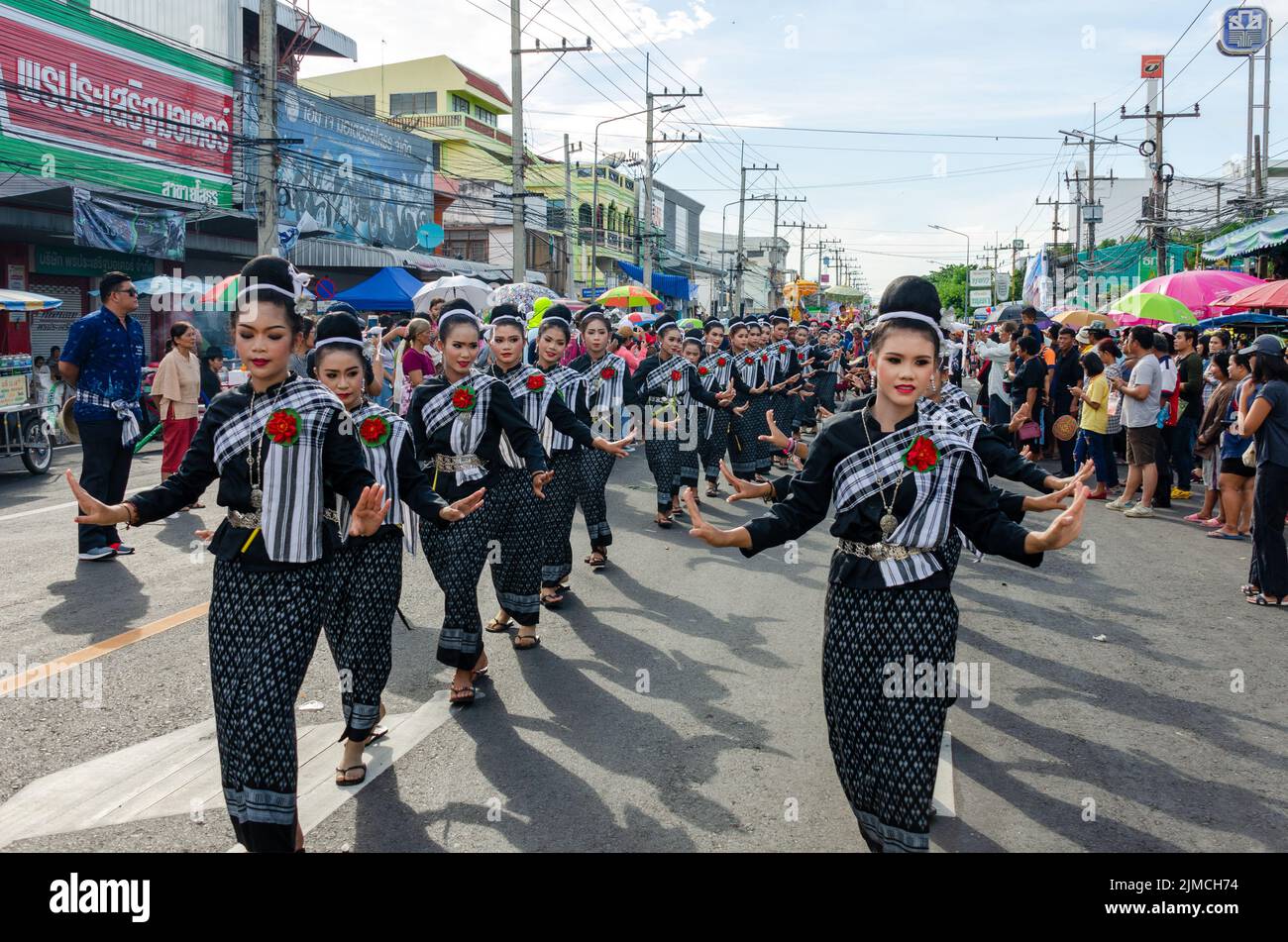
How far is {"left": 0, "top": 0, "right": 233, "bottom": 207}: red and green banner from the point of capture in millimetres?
18234

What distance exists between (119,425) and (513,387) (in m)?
3.94

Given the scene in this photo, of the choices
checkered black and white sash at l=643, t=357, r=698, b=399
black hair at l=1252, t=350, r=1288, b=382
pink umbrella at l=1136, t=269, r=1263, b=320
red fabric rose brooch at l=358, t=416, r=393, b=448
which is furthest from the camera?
pink umbrella at l=1136, t=269, r=1263, b=320

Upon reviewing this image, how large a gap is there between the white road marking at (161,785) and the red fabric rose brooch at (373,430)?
1.43 m

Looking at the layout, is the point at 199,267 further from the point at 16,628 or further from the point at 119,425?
the point at 16,628

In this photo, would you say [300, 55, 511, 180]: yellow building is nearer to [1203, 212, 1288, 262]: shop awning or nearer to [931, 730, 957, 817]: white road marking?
[1203, 212, 1288, 262]: shop awning

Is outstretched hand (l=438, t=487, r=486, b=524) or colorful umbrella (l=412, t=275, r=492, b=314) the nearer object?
outstretched hand (l=438, t=487, r=486, b=524)

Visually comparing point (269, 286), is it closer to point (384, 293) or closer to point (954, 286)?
point (384, 293)

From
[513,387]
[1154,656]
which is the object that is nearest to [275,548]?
[513,387]

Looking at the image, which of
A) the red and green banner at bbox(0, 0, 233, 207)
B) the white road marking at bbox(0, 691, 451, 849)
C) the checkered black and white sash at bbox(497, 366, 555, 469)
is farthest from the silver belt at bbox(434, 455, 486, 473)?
the red and green banner at bbox(0, 0, 233, 207)

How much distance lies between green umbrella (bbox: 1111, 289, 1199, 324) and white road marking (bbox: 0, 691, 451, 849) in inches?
525

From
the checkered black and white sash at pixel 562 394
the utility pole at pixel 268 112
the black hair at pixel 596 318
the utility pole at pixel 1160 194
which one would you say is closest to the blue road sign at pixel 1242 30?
the utility pole at pixel 1160 194

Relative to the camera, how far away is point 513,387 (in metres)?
6.79

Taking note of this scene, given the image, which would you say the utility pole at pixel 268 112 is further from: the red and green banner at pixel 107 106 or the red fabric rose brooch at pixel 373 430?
the red fabric rose brooch at pixel 373 430

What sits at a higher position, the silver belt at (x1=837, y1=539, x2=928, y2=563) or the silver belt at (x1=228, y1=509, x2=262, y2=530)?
the silver belt at (x1=228, y1=509, x2=262, y2=530)
